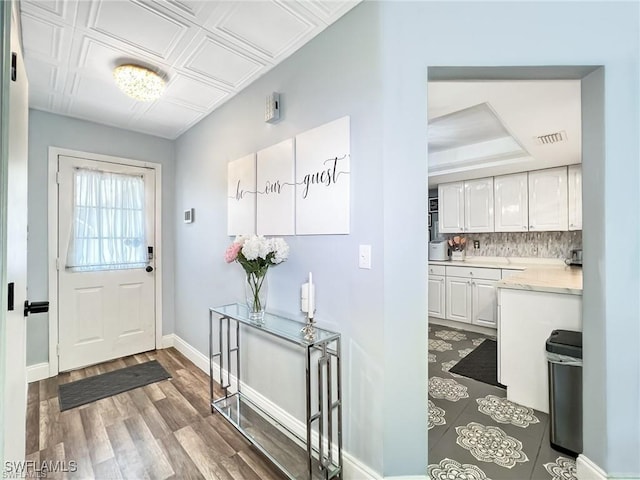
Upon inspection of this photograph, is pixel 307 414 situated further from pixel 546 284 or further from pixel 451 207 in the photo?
pixel 451 207

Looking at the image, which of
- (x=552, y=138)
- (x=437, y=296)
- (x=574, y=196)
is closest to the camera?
(x=552, y=138)

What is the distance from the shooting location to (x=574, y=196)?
3.54 meters

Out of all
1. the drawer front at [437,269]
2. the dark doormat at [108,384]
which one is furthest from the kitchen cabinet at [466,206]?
the dark doormat at [108,384]

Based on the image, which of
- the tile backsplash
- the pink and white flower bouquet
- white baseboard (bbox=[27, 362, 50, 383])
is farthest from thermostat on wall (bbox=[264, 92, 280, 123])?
the tile backsplash

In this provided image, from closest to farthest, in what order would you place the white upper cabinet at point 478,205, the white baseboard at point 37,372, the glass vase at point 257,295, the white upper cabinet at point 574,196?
the glass vase at point 257,295, the white baseboard at point 37,372, the white upper cabinet at point 574,196, the white upper cabinet at point 478,205

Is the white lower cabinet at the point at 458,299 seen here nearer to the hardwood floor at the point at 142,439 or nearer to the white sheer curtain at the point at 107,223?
the hardwood floor at the point at 142,439

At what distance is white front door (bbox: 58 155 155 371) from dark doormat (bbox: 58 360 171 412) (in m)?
0.36

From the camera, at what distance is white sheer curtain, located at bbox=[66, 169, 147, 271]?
282 cm

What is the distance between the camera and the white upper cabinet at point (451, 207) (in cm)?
443

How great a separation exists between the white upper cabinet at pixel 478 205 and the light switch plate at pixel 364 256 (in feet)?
11.4

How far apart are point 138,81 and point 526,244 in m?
4.85

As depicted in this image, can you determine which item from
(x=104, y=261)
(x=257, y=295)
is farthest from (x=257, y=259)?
(x=104, y=261)

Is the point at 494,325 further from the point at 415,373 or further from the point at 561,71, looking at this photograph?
the point at 561,71

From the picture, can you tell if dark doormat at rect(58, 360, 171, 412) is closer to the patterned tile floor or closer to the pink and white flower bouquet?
the pink and white flower bouquet
